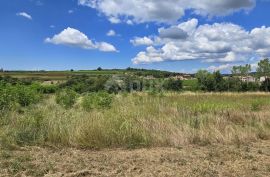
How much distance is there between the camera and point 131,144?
676 cm

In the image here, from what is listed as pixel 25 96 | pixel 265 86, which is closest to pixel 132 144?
pixel 25 96

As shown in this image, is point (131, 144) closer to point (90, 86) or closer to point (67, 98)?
point (67, 98)

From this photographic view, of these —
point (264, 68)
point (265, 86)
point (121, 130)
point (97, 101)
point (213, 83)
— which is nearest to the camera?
point (121, 130)

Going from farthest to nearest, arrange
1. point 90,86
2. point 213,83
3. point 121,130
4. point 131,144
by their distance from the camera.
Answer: point 213,83, point 90,86, point 121,130, point 131,144

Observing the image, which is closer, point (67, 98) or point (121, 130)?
point (121, 130)

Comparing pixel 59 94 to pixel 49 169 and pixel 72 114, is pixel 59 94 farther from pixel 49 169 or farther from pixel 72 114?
pixel 49 169

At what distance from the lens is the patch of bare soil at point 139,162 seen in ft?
16.5

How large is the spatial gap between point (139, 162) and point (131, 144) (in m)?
1.24

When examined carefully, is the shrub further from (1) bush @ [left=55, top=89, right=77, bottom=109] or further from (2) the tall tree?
(2) the tall tree

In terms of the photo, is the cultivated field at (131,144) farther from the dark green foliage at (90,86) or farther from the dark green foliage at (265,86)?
the dark green foliage at (265,86)

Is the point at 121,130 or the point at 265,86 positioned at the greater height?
the point at 121,130

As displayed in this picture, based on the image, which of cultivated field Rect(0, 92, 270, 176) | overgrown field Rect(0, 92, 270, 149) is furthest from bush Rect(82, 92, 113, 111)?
overgrown field Rect(0, 92, 270, 149)

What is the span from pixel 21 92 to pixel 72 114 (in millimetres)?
6884

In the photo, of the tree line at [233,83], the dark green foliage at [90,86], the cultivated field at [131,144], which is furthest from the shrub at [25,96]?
the tree line at [233,83]
